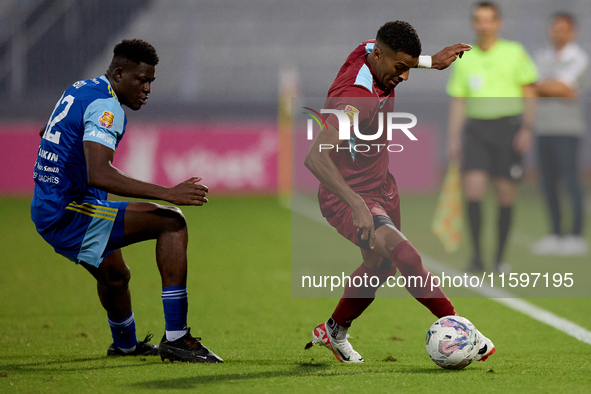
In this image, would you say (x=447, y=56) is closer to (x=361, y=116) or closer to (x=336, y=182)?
(x=361, y=116)

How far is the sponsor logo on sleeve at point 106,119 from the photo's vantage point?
11.9 feet

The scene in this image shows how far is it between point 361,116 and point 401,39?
41 centimetres

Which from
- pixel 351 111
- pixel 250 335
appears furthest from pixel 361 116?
pixel 250 335

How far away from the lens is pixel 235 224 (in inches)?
433

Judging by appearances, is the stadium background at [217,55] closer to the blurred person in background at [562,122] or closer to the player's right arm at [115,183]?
the blurred person in background at [562,122]

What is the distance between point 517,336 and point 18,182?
1166 cm

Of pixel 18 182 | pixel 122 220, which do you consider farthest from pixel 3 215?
pixel 122 220

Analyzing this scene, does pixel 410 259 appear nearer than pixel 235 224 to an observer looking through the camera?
Yes

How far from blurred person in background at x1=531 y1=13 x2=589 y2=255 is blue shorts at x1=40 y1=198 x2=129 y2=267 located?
595 centimetres

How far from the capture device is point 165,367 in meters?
3.77

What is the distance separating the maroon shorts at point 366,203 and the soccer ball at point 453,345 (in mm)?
577

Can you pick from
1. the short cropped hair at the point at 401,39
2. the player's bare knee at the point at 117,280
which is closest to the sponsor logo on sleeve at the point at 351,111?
the short cropped hair at the point at 401,39

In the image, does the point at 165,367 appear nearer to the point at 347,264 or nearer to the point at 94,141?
the point at 94,141

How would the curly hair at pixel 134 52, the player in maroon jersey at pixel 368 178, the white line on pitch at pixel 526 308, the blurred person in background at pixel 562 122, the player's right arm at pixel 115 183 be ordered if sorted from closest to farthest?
the player's right arm at pixel 115 183 < the player in maroon jersey at pixel 368 178 < the curly hair at pixel 134 52 < the white line on pitch at pixel 526 308 < the blurred person in background at pixel 562 122
